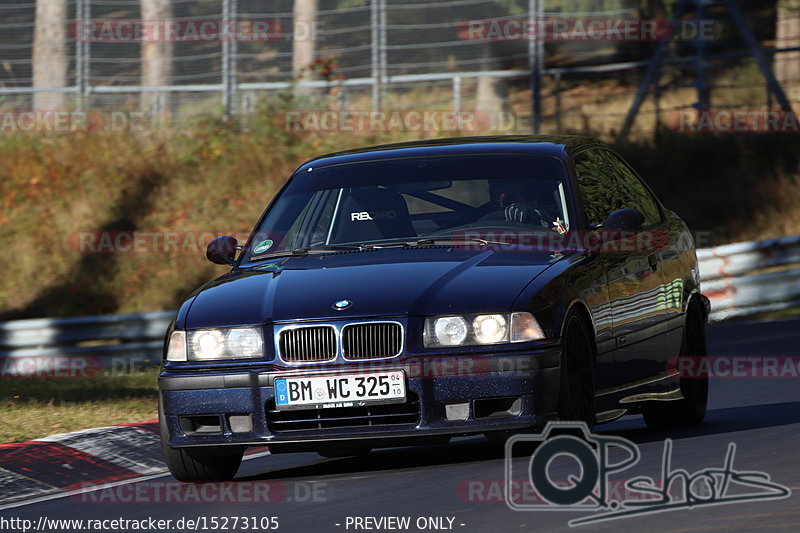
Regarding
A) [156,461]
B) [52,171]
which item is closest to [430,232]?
[156,461]

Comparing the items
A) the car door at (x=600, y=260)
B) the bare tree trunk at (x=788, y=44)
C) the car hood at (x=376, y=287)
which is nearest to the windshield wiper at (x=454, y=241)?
the car hood at (x=376, y=287)

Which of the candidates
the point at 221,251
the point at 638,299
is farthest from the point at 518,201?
the point at 221,251

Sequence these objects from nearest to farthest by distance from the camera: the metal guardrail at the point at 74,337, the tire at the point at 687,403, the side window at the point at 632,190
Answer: the tire at the point at 687,403, the side window at the point at 632,190, the metal guardrail at the point at 74,337

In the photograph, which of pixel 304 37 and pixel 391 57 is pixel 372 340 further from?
pixel 304 37

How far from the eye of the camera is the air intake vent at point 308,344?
7336 millimetres

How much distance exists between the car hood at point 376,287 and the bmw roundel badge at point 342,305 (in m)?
0.02

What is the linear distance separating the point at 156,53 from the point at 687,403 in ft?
57.9

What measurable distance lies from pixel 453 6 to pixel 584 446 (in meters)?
18.0

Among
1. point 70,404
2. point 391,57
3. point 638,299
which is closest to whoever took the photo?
point 638,299

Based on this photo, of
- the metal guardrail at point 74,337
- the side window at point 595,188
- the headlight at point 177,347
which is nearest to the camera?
the headlight at point 177,347

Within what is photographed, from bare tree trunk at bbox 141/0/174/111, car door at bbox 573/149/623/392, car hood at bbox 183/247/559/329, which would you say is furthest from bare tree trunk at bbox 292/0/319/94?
car hood at bbox 183/247/559/329

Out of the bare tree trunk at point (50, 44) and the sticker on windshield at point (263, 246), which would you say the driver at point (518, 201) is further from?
the bare tree trunk at point (50, 44)

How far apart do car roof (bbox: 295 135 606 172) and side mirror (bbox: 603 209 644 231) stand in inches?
23.6

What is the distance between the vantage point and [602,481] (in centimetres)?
Answer: 698
